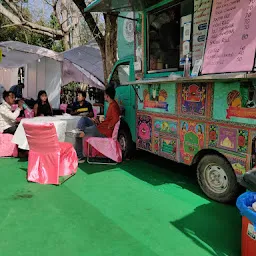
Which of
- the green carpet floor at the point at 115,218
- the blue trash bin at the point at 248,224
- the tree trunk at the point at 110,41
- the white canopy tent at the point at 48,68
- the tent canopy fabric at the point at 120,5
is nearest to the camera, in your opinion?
the blue trash bin at the point at 248,224

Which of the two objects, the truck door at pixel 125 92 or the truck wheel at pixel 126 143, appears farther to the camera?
the truck wheel at pixel 126 143

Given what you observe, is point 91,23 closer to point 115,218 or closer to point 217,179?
point 217,179

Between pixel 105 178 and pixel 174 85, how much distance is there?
178cm

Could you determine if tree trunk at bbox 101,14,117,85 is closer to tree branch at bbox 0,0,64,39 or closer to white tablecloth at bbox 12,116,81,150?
white tablecloth at bbox 12,116,81,150

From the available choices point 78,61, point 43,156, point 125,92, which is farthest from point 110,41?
point 78,61

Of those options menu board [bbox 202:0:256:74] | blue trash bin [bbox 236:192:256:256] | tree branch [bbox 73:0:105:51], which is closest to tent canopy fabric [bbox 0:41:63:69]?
tree branch [bbox 73:0:105:51]

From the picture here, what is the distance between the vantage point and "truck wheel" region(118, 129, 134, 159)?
5.73 metres

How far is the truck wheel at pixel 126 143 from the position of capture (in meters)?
5.73

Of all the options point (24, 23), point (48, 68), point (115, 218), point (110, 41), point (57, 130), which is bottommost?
point (115, 218)

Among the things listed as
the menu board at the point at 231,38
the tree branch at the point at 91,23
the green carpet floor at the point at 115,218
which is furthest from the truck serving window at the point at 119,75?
the menu board at the point at 231,38

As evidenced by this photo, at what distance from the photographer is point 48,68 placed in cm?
1204

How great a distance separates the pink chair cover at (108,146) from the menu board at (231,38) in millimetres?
2375

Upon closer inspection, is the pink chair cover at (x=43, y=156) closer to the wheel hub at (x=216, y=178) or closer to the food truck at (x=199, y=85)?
the food truck at (x=199, y=85)

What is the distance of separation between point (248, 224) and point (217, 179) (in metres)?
1.52
